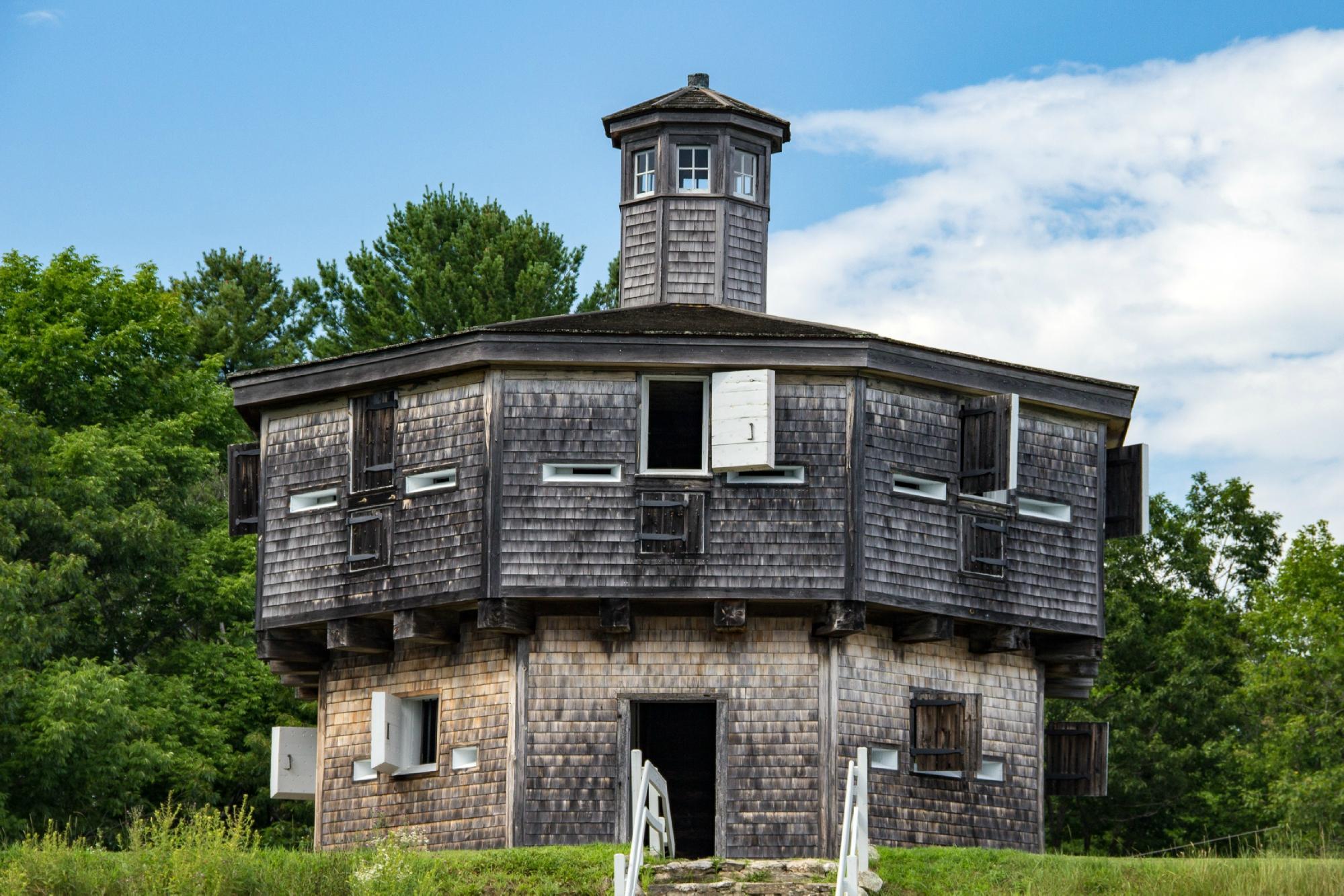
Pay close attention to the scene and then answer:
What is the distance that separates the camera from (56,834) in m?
24.1

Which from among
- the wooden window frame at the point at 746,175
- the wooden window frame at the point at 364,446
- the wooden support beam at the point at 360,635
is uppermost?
the wooden window frame at the point at 746,175

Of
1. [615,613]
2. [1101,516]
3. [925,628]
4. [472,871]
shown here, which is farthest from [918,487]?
[472,871]

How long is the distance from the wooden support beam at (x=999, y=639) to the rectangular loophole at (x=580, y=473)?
5.23 metres

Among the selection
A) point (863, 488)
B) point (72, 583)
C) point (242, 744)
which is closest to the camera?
point (863, 488)

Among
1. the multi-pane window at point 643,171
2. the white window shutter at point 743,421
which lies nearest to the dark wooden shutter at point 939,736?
the white window shutter at point 743,421

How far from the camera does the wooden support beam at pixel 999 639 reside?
2805cm

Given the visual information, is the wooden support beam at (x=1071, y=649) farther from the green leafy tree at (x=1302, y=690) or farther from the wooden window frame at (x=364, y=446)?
the green leafy tree at (x=1302, y=690)

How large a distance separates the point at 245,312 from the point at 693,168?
29280 mm

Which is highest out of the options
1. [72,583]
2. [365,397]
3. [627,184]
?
[627,184]

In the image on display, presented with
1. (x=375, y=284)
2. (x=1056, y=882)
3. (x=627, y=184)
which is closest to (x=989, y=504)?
(x=1056, y=882)

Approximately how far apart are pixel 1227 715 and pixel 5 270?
27309 millimetres

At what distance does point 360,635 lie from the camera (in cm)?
2802

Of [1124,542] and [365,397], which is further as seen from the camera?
[1124,542]

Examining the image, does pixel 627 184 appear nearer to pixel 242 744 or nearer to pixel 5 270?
pixel 242 744
